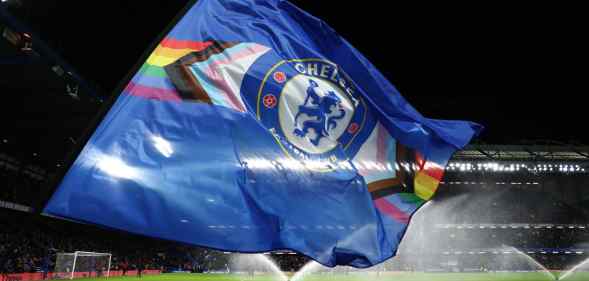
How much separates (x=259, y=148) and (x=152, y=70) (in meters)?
1.11

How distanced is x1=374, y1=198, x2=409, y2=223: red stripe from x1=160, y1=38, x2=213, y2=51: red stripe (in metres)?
2.23

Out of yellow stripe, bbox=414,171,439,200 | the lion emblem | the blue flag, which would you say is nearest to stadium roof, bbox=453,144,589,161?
yellow stripe, bbox=414,171,439,200

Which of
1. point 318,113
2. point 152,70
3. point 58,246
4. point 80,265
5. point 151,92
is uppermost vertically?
point 152,70

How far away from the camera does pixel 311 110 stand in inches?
213

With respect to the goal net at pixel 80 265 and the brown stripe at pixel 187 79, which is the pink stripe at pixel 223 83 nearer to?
the brown stripe at pixel 187 79

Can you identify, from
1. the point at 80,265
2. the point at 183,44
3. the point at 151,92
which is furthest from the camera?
the point at 80,265

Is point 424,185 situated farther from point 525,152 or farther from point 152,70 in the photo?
point 525,152

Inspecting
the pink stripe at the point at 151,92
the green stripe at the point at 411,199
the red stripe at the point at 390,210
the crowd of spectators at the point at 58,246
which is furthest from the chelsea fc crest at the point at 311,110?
the crowd of spectators at the point at 58,246

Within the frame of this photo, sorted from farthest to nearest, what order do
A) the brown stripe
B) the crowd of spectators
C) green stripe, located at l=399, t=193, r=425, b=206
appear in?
1. the crowd of spectators
2. green stripe, located at l=399, t=193, r=425, b=206
3. the brown stripe

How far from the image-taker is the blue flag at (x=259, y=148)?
4035mm

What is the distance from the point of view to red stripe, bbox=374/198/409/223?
5.35 meters

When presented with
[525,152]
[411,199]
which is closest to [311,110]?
[411,199]

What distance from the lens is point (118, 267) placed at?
1547 inches

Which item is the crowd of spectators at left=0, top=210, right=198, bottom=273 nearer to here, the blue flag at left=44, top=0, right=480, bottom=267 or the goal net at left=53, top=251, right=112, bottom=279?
the goal net at left=53, top=251, right=112, bottom=279
